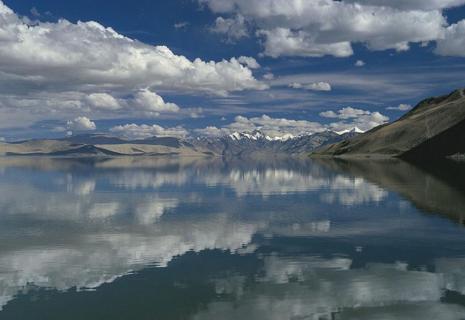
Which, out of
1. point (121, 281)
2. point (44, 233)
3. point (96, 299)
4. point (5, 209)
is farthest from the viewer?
point (5, 209)

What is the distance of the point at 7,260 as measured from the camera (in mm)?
39969

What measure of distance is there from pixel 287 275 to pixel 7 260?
22.1 metres

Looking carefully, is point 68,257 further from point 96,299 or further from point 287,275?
point 287,275

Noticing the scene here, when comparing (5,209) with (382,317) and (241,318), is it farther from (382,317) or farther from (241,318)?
(382,317)

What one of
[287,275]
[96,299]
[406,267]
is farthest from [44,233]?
[406,267]

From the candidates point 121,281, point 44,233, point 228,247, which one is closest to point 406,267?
point 228,247

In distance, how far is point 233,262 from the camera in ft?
128

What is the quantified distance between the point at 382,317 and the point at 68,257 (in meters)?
25.5

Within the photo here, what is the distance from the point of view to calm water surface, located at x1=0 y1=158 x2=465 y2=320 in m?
28.5

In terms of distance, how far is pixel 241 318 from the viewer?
2681 cm

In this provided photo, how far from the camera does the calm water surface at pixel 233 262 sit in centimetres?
2850

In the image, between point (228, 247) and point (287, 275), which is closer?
point (287, 275)

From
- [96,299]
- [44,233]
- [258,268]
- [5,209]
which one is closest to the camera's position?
[96,299]

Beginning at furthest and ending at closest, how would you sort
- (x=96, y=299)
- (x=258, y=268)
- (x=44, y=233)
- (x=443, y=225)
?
(x=443, y=225), (x=44, y=233), (x=258, y=268), (x=96, y=299)
